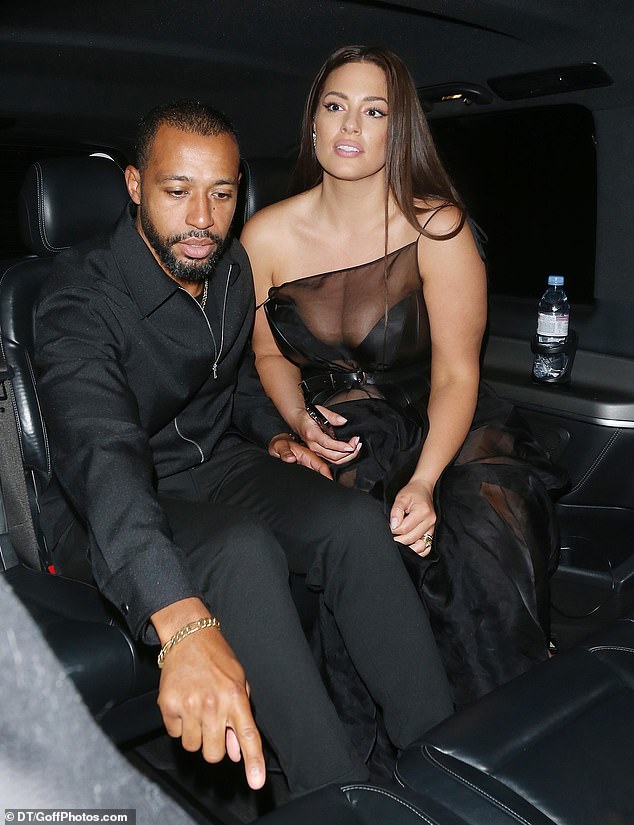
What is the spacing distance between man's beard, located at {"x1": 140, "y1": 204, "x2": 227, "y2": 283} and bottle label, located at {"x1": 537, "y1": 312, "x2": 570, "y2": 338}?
45.3 inches

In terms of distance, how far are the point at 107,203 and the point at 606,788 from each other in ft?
5.30

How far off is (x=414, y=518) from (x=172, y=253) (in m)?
0.74

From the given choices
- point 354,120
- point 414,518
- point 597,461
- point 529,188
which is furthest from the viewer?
point 529,188

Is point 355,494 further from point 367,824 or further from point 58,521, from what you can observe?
point 367,824

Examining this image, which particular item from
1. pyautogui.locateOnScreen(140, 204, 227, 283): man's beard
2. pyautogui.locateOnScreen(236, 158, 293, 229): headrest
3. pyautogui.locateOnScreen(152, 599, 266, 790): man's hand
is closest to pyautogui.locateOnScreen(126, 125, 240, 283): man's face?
pyautogui.locateOnScreen(140, 204, 227, 283): man's beard

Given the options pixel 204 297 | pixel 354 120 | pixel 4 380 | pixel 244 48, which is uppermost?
pixel 244 48

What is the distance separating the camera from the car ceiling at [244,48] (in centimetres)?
228

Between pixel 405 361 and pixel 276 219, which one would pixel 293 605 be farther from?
pixel 276 219

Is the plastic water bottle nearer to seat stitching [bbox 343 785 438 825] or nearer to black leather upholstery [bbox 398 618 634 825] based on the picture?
black leather upholstery [bbox 398 618 634 825]

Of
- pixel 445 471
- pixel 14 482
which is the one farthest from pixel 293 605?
pixel 14 482

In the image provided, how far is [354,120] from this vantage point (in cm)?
215

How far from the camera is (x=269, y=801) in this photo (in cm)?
195

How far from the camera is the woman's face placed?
2150 mm

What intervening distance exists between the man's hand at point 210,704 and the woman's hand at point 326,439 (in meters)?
0.91
